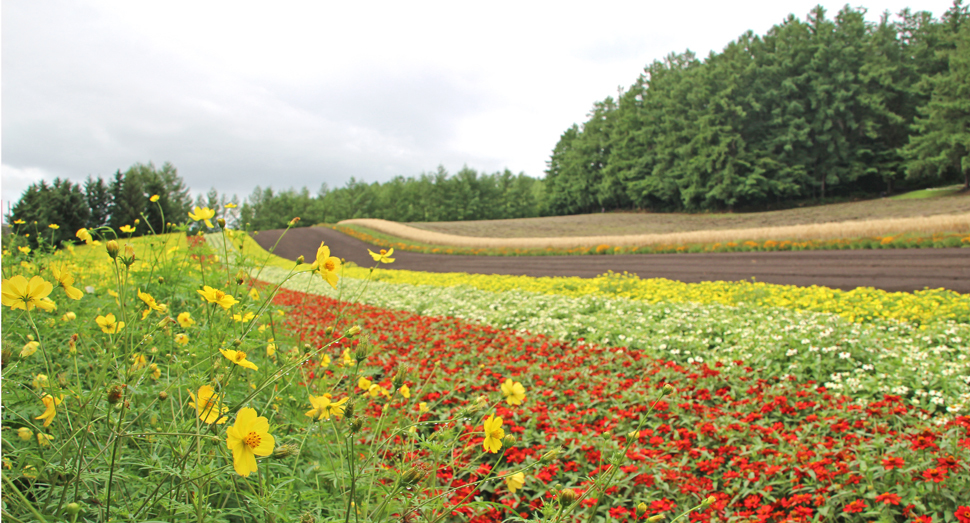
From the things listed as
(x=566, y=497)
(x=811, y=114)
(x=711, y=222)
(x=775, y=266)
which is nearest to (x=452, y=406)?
(x=566, y=497)

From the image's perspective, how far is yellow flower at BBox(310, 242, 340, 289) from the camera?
112 cm

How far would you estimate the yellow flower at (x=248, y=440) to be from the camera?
793 millimetres

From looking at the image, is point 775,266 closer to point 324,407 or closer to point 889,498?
point 889,498

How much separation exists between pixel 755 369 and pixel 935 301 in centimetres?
345

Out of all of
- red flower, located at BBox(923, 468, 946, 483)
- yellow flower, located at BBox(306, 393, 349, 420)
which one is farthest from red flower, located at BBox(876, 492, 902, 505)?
yellow flower, located at BBox(306, 393, 349, 420)

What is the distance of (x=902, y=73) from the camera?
1137 inches

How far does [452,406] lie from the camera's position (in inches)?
131

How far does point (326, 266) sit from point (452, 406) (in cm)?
241

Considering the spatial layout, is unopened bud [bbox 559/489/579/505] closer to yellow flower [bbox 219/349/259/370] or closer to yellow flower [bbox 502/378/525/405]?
yellow flower [bbox 502/378/525/405]

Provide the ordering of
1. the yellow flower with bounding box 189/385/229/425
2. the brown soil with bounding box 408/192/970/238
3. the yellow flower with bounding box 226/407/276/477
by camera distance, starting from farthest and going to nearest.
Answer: the brown soil with bounding box 408/192/970/238 → the yellow flower with bounding box 189/385/229/425 → the yellow flower with bounding box 226/407/276/477

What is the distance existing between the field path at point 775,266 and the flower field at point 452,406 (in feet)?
8.11

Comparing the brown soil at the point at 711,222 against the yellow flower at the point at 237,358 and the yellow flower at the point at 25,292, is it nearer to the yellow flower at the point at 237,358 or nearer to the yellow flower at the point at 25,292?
the yellow flower at the point at 237,358

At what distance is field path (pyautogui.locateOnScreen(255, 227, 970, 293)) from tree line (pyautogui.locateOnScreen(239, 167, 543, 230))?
32.6 metres

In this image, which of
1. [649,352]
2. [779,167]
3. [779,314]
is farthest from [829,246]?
[779,167]
